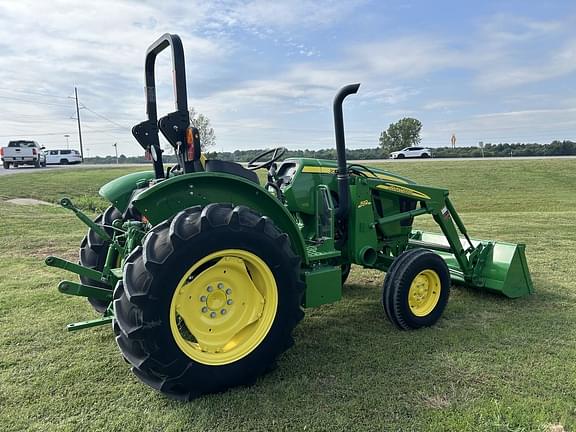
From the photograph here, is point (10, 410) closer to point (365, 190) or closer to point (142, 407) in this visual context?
point (142, 407)

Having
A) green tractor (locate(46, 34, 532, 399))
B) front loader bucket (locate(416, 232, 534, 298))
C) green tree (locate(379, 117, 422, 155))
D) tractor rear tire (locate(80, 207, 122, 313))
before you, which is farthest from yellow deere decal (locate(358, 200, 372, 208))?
green tree (locate(379, 117, 422, 155))

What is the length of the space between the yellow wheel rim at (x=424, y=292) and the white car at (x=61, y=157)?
3759 cm

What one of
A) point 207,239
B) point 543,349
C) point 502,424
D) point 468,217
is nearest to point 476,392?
point 502,424

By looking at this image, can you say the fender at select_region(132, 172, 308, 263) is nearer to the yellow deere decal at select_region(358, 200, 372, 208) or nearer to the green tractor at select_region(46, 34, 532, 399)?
the green tractor at select_region(46, 34, 532, 399)

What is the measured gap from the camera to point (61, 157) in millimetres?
37094

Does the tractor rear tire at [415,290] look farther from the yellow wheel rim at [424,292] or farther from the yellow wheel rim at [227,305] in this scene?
the yellow wheel rim at [227,305]

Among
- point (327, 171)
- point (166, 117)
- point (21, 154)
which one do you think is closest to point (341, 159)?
point (327, 171)

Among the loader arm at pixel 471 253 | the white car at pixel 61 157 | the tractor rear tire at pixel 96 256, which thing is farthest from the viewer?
the white car at pixel 61 157

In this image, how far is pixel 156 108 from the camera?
12.4 feet

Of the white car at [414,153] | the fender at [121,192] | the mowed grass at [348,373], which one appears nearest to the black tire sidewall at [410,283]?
the mowed grass at [348,373]

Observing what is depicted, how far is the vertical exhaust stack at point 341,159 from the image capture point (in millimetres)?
4164

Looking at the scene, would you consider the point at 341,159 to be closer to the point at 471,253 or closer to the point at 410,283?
the point at 410,283

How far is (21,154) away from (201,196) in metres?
32.3

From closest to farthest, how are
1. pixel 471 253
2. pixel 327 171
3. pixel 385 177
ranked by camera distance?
pixel 327 171
pixel 385 177
pixel 471 253
